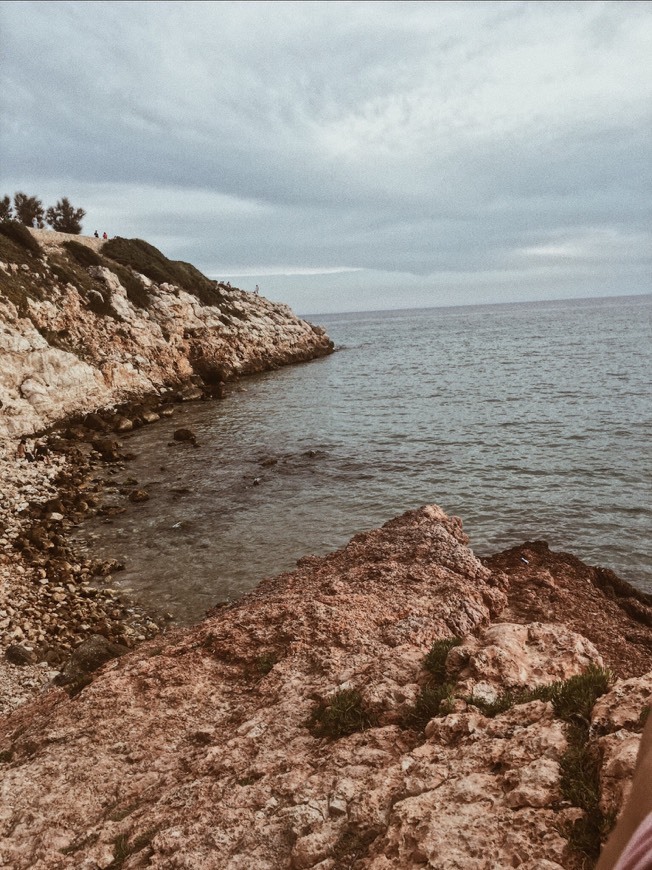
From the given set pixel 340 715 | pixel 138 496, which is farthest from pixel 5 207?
pixel 340 715

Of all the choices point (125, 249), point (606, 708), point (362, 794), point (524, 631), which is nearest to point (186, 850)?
point (362, 794)

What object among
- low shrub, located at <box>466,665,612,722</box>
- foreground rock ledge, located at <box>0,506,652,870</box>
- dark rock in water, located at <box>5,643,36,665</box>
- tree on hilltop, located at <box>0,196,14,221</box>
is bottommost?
dark rock in water, located at <box>5,643,36,665</box>

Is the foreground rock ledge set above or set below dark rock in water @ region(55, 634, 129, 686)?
above

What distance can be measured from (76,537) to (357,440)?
18055 mm

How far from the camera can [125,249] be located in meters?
63.3

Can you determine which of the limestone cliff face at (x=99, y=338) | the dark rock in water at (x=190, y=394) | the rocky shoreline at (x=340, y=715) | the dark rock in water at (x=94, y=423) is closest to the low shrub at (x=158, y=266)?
the limestone cliff face at (x=99, y=338)

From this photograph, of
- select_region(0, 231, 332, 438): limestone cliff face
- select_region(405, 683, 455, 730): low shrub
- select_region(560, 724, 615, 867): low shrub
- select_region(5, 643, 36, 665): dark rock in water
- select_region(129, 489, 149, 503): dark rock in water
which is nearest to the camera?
select_region(560, 724, 615, 867): low shrub

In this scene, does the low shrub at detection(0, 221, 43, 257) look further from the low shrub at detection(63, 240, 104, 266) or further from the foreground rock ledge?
the foreground rock ledge

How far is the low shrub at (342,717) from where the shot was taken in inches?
254

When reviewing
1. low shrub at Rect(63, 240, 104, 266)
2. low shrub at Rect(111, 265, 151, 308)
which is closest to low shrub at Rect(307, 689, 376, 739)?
low shrub at Rect(111, 265, 151, 308)

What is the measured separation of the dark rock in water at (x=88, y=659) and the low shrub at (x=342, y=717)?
19.1ft

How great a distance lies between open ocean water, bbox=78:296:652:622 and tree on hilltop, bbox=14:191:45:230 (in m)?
33.1

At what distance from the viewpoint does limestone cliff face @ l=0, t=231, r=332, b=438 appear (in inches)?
1292

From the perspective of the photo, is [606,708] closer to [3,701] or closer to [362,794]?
[362,794]
